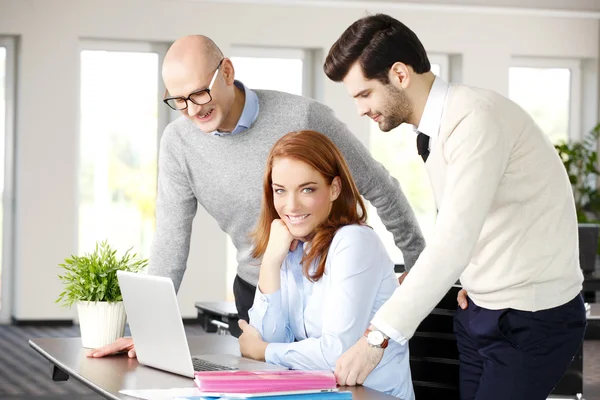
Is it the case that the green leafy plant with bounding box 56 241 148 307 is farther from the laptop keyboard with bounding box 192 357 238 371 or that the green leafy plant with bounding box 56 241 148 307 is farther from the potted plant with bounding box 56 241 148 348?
the laptop keyboard with bounding box 192 357 238 371

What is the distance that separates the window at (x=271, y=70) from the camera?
8.97m

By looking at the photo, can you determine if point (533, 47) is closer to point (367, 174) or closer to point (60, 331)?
point (60, 331)

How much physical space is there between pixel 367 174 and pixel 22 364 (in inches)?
174

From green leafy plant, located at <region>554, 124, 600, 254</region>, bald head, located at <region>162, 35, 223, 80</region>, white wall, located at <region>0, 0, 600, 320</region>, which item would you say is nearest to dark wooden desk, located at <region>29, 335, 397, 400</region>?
bald head, located at <region>162, 35, 223, 80</region>

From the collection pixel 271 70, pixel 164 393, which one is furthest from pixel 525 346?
pixel 271 70

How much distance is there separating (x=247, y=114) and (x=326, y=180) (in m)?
0.49

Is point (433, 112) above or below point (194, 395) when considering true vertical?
above

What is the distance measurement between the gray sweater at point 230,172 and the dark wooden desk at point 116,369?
0.24 m

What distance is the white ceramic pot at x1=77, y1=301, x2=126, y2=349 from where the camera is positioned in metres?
2.68

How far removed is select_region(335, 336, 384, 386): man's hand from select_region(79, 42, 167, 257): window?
6.75m

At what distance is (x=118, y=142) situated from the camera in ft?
28.7

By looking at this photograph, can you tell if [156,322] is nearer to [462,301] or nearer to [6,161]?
[462,301]

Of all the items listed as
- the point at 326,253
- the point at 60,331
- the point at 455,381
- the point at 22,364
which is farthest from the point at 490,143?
the point at 60,331

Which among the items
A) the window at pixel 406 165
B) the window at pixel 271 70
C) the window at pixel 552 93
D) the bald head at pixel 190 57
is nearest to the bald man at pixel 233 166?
the bald head at pixel 190 57
